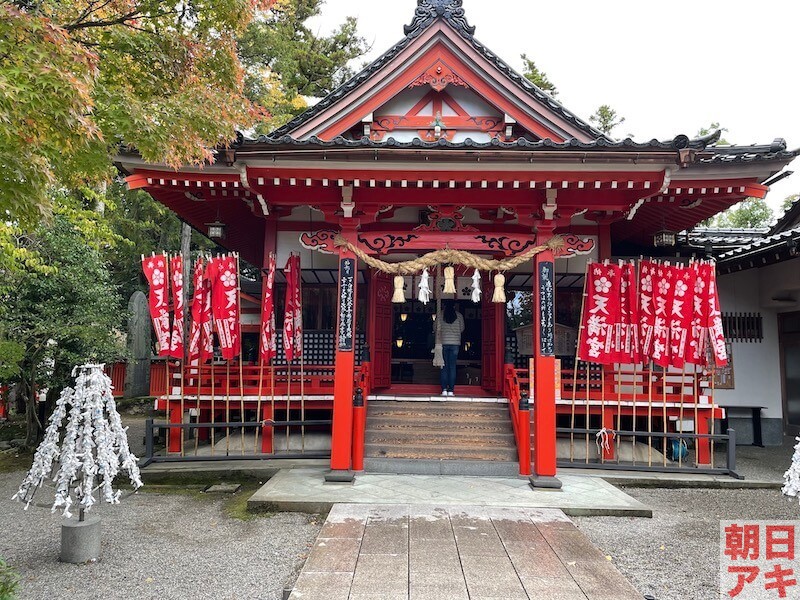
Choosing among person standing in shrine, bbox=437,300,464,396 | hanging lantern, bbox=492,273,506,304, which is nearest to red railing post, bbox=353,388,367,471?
hanging lantern, bbox=492,273,506,304

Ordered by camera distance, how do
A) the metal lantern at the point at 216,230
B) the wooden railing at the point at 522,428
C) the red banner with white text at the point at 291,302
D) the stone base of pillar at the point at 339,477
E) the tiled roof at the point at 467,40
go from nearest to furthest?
1. the stone base of pillar at the point at 339,477
2. the wooden railing at the point at 522,428
3. the metal lantern at the point at 216,230
4. the red banner with white text at the point at 291,302
5. the tiled roof at the point at 467,40

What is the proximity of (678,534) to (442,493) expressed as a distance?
Answer: 263 cm

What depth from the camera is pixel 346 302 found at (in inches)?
293

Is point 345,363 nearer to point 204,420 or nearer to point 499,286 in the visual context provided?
point 499,286

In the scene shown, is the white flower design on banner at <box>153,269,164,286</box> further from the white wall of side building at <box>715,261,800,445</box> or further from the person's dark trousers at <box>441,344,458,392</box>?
the white wall of side building at <box>715,261,800,445</box>

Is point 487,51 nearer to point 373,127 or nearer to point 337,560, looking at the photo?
point 373,127

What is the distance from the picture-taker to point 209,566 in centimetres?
468

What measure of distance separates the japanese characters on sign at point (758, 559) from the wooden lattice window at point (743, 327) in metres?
6.02

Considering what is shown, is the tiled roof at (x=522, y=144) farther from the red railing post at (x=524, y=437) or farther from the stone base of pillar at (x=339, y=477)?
the stone base of pillar at (x=339, y=477)

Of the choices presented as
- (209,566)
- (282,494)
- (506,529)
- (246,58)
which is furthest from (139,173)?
(246,58)

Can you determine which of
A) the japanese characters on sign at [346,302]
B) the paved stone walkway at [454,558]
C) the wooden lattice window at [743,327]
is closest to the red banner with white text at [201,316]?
the japanese characters on sign at [346,302]

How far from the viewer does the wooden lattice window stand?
443 inches

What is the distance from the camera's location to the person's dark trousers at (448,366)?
973 centimetres

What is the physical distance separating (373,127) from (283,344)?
4.29 metres
